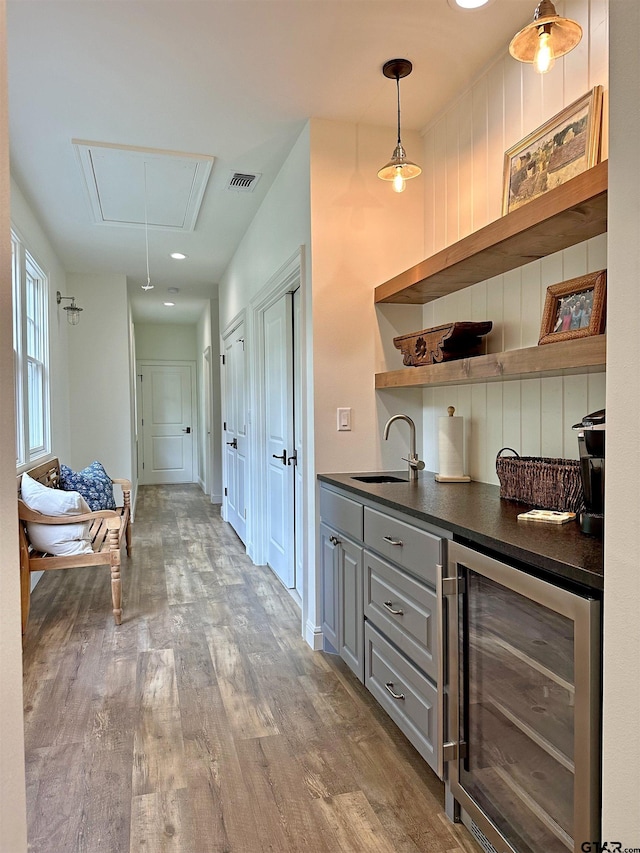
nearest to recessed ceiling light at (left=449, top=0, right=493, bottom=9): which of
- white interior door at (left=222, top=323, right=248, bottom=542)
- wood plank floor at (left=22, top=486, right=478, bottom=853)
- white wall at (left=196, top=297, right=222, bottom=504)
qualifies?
wood plank floor at (left=22, top=486, right=478, bottom=853)

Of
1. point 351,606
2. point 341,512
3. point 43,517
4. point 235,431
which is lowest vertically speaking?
point 351,606

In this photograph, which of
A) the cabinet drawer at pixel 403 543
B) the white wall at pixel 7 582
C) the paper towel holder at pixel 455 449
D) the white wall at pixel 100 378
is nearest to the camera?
the white wall at pixel 7 582

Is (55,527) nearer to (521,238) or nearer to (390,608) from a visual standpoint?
(390,608)

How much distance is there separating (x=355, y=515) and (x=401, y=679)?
661mm

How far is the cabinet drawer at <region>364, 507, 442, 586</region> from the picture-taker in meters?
1.70

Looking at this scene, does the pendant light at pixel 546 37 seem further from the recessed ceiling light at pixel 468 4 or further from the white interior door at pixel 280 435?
the white interior door at pixel 280 435

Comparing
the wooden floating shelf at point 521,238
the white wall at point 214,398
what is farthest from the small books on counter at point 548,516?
the white wall at point 214,398

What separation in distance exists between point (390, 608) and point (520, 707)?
2.22 feet

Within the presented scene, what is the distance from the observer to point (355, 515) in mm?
2342

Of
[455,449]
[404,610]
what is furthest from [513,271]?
[404,610]

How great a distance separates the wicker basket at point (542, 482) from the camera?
1.71 metres

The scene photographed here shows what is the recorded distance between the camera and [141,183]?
363cm

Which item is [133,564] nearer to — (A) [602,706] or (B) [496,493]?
(B) [496,493]

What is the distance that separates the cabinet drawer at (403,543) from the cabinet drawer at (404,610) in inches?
1.6
